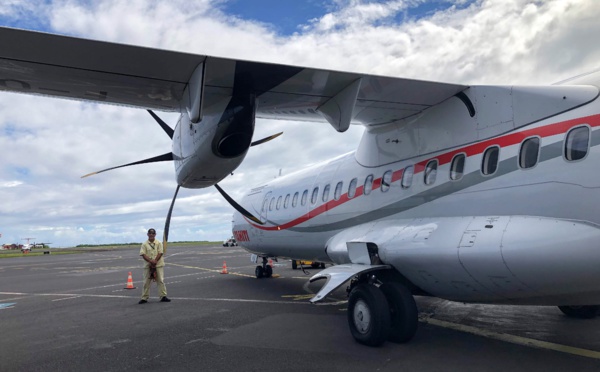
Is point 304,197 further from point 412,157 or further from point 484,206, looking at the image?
point 484,206

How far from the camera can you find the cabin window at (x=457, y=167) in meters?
6.73

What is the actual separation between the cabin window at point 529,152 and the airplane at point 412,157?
2cm

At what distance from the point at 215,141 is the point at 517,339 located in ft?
19.4

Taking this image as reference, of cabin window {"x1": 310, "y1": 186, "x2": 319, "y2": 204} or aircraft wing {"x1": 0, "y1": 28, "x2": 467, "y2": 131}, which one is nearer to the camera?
aircraft wing {"x1": 0, "y1": 28, "x2": 467, "y2": 131}

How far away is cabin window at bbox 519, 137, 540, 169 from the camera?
5.69m

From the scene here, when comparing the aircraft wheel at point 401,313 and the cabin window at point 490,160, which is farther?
the aircraft wheel at point 401,313

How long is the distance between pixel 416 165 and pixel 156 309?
24.2ft

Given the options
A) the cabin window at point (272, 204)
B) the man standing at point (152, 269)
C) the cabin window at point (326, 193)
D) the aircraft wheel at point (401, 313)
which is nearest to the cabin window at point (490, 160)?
the aircraft wheel at point (401, 313)

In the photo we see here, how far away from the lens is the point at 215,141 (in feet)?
23.5

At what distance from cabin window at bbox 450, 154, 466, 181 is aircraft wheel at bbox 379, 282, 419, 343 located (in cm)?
196

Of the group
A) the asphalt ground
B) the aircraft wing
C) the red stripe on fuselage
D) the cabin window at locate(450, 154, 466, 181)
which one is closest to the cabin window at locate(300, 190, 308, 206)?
the red stripe on fuselage

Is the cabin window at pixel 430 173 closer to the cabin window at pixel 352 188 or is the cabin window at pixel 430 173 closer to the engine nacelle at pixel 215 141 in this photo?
the cabin window at pixel 352 188

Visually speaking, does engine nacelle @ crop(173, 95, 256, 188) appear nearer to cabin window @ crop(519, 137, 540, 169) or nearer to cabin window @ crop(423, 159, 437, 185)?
cabin window @ crop(423, 159, 437, 185)

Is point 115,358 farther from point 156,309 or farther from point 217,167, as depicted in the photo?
point 156,309
